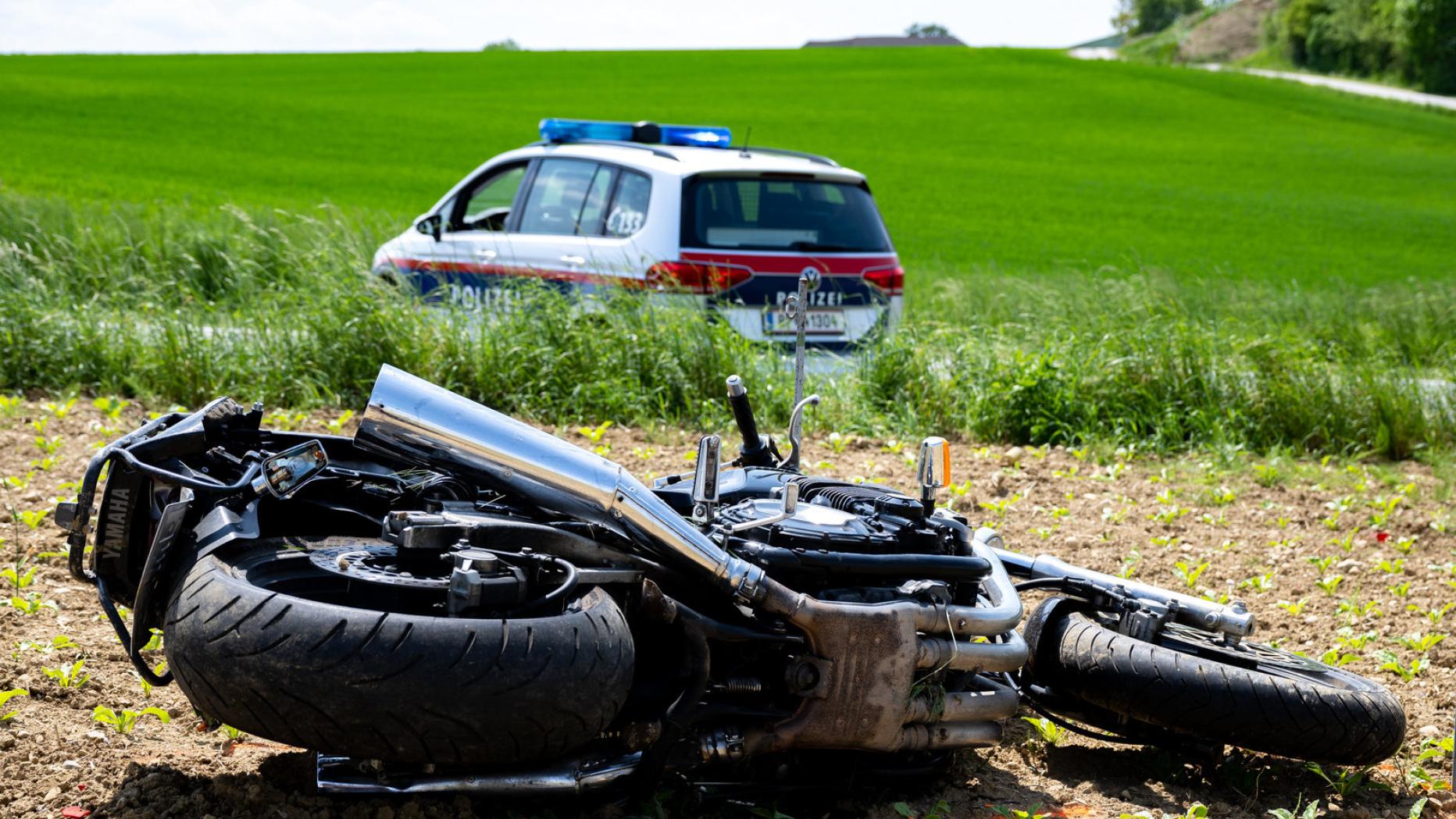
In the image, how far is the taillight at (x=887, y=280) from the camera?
8.77 m

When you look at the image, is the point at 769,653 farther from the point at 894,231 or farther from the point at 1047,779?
the point at 894,231

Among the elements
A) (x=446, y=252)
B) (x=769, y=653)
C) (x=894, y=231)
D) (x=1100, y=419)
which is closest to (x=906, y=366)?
(x=1100, y=419)

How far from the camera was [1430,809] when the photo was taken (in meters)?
3.63

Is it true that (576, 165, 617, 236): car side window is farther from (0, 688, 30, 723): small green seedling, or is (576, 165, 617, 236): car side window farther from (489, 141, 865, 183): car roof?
(0, 688, 30, 723): small green seedling

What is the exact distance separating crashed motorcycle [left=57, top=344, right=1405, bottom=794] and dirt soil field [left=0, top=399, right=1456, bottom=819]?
0.20 meters

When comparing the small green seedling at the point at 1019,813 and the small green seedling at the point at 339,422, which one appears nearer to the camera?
the small green seedling at the point at 1019,813

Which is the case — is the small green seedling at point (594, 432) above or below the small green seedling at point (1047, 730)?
above

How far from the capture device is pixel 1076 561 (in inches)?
217

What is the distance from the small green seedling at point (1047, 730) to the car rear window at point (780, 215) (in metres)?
4.65

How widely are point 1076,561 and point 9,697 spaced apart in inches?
148

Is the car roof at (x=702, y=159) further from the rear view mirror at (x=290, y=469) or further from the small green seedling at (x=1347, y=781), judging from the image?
the rear view mirror at (x=290, y=469)

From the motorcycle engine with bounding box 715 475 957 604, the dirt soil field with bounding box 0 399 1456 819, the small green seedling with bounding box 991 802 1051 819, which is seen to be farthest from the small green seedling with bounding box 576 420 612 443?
the small green seedling with bounding box 991 802 1051 819

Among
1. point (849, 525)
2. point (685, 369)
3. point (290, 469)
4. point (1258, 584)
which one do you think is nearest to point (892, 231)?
point (685, 369)

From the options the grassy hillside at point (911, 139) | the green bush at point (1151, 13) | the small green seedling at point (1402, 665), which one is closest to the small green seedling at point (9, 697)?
the small green seedling at point (1402, 665)
